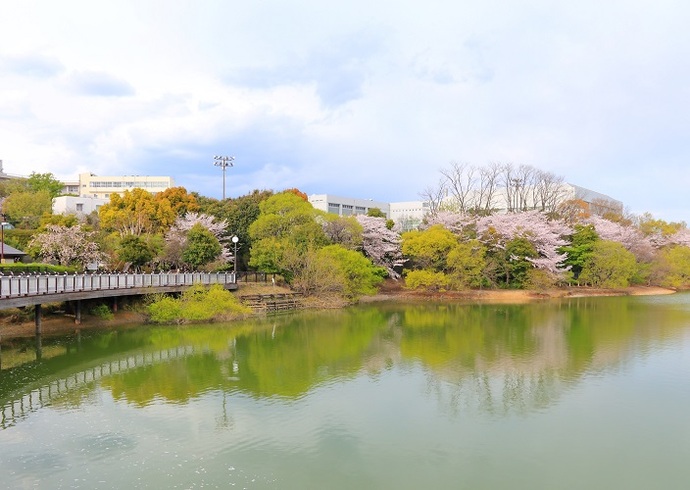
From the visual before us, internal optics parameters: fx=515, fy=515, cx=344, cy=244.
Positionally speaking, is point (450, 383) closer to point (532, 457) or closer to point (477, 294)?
point (532, 457)

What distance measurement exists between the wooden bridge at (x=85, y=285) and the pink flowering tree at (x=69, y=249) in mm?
5470

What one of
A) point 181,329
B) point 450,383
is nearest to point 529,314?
point 450,383

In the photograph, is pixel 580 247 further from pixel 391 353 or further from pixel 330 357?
pixel 330 357

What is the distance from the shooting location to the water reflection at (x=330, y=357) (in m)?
13.4

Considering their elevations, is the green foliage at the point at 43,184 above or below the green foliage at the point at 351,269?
above

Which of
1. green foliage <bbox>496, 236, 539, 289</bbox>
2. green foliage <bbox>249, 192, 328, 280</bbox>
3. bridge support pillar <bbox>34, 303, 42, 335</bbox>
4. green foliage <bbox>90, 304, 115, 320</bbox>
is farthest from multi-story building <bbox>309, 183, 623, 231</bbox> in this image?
bridge support pillar <bbox>34, 303, 42, 335</bbox>

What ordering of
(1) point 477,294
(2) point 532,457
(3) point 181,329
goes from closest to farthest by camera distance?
(2) point 532,457, (3) point 181,329, (1) point 477,294

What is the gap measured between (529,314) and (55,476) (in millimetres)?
26307

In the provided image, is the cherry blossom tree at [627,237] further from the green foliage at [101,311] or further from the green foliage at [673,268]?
the green foliage at [101,311]

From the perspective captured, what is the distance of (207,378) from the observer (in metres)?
15.0

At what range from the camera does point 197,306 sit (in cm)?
2505

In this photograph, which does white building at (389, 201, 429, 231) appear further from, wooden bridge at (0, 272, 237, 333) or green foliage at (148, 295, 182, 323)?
green foliage at (148, 295, 182, 323)

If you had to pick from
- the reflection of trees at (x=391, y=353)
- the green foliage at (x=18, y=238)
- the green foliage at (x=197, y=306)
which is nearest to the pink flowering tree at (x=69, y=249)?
the green foliage at (x=197, y=306)

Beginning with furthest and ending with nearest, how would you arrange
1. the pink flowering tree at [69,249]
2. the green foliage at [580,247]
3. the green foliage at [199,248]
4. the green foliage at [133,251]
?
the green foliage at [580,247] < the green foliage at [199,248] < the pink flowering tree at [69,249] < the green foliage at [133,251]
